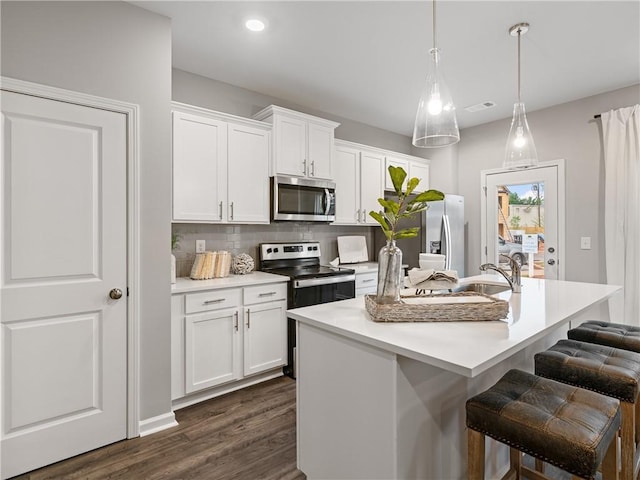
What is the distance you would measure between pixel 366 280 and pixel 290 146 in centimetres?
159

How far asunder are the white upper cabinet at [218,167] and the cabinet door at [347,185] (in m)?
0.96

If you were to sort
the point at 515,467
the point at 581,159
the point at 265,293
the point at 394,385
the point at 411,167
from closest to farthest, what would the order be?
the point at 394,385
the point at 515,467
the point at 265,293
the point at 581,159
the point at 411,167

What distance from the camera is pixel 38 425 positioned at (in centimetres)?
193

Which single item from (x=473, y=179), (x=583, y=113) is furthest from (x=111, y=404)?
(x=583, y=113)

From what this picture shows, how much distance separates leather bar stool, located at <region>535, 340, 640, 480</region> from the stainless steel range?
71.6 inches

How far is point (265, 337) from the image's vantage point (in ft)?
9.82

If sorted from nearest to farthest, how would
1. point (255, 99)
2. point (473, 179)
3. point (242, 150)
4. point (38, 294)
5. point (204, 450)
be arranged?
point (38, 294)
point (204, 450)
point (242, 150)
point (255, 99)
point (473, 179)

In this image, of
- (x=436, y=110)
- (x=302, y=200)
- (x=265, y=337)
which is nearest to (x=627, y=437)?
(x=436, y=110)

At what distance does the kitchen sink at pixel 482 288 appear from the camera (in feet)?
7.67

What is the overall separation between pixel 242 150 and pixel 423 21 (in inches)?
67.5

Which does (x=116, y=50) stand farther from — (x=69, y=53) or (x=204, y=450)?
(x=204, y=450)

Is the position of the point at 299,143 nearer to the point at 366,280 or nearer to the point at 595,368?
the point at 366,280

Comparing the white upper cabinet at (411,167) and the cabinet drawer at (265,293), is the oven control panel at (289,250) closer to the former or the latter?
the cabinet drawer at (265,293)

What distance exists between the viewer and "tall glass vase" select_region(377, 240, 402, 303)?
159cm
